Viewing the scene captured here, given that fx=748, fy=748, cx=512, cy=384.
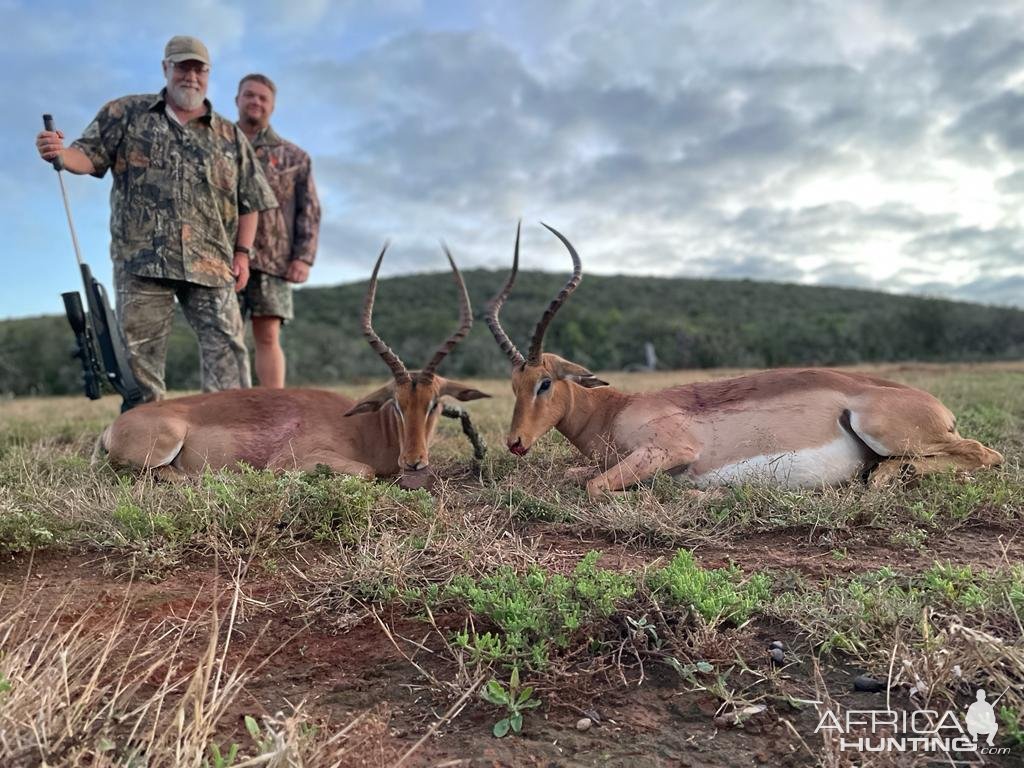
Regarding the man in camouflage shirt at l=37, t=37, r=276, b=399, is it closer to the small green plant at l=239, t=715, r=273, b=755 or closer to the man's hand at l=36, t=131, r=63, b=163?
the man's hand at l=36, t=131, r=63, b=163

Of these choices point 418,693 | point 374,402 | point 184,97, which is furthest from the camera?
point 184,97

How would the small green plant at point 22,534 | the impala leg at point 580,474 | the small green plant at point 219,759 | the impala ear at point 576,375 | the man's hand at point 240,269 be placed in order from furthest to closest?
1. the man's hand at point 240,269
2. the impala ear at point 576,375
3. the impala leg at point 580,474
4. the small green plant at point 22,534
5. the small green plant at point 219,759

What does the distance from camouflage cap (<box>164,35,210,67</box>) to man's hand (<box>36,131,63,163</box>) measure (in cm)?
117

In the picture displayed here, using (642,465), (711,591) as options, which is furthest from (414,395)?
(711,591)

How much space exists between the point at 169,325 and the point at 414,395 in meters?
2.77

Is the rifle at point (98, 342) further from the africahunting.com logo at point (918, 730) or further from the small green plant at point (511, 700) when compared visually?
the africahunting.com logo at point (918, 730)

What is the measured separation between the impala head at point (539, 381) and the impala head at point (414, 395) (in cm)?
40

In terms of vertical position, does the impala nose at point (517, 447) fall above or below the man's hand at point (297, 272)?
below

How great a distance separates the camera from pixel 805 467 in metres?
5.08

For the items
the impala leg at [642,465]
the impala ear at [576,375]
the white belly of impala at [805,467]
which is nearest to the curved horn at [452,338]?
the impala ear at [576,375]

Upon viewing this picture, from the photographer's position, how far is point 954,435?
520 cm

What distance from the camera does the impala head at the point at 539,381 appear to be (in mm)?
5797

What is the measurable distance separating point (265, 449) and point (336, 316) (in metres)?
39.0

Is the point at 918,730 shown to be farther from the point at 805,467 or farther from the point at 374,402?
the point at 374,402
